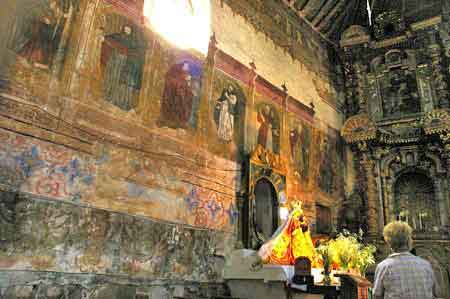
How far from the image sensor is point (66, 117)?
5531 mm

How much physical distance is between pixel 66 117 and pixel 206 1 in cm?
505

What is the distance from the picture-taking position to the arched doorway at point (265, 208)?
352 inches

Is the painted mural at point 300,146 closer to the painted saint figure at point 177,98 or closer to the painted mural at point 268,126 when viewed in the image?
the painted mural at point 268,126

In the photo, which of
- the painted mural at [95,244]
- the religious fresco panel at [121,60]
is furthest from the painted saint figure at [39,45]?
the painted mural at [95,244]

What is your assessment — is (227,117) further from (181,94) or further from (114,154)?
(114,154)

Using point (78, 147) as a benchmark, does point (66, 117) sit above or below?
above

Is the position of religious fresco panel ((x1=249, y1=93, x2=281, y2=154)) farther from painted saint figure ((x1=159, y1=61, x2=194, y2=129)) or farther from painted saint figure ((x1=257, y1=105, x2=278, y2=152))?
painted saint figure ((x1=159, y1=61, x2=194, y2=129))

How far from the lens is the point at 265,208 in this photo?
365 inches

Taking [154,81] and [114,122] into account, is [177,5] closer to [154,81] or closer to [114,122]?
[154,81]

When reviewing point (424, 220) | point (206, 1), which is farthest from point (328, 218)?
point (206, 1)

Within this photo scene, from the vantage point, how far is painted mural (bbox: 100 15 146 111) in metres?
6.30

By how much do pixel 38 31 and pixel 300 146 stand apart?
8.10m

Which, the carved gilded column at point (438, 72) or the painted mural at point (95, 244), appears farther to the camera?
the carved gilded column at point (438, 72)

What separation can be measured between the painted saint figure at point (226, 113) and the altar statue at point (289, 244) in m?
2.36
